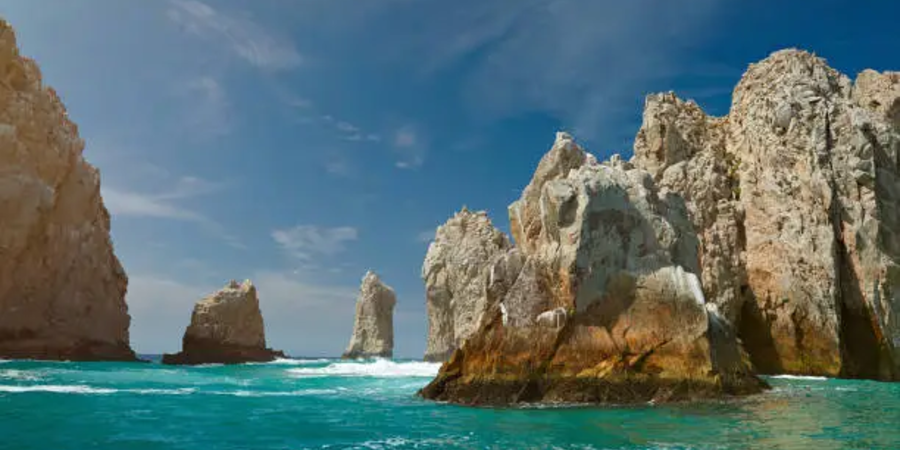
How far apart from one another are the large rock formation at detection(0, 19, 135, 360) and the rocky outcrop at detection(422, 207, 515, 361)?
30.7 meters

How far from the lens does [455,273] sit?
70.2 metres

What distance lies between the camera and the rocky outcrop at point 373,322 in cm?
9412

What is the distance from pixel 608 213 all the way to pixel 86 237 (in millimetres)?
55775

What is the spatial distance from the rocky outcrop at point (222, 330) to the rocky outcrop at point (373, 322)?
30.2 meters

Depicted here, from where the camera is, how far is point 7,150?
52.8m

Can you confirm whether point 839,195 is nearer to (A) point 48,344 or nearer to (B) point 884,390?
(B) point 884,390

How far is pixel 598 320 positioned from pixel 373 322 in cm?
7712

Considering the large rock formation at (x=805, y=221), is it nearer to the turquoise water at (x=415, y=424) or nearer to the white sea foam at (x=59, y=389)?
the turquoise water at (x=415, y=424)

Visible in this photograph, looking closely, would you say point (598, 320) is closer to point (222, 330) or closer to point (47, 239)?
point (222, 330)

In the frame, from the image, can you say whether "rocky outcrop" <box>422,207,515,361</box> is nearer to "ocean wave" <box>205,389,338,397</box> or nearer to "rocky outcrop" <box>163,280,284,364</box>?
"rocky outcrop" <box>163,280,284,364</box>

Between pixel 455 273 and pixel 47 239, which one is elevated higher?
pixel 47 239

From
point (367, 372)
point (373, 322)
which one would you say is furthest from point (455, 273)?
point (373, 322)

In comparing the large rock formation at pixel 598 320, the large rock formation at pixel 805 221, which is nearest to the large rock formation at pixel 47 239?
the large rock formation at pixel 598 320

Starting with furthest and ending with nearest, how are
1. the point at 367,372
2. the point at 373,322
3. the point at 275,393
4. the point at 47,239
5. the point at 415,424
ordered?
1. the point at 373,322
2. the point at 47,239
3. the point at 367,372
4. the point at 275,393
5. the point at 415,424
